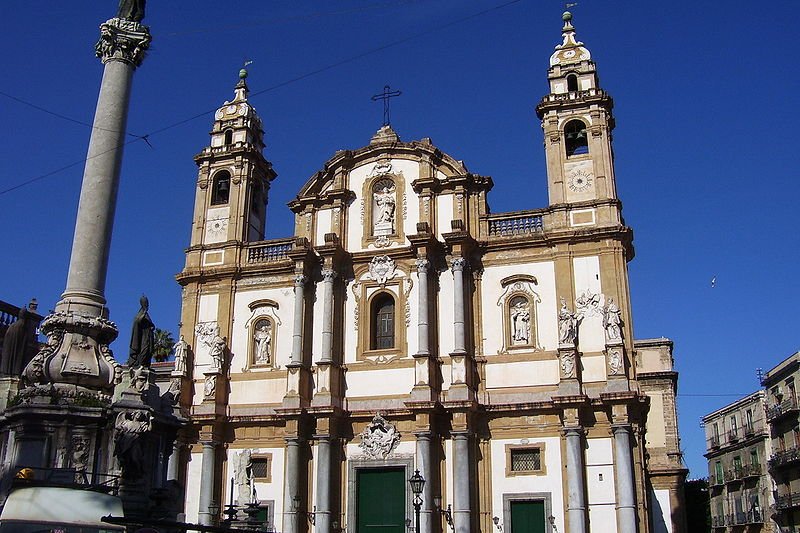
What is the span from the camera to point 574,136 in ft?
86.5

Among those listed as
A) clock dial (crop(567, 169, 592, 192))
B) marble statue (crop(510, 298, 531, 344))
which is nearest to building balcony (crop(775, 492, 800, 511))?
marble statue (crop(510, 298, 531, 344))

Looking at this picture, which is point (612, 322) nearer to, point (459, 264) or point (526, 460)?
point (526, 460)

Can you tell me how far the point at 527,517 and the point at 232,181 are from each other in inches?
593

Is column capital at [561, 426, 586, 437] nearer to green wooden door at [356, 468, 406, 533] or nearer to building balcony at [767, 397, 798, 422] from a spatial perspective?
green wooden door at [356, 468, 406, 533]

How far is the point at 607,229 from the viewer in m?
24.0

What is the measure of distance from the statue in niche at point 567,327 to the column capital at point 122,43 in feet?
44.6

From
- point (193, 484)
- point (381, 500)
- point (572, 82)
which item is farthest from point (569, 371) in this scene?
point (193, 484)

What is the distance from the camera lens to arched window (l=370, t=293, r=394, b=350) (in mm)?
25578

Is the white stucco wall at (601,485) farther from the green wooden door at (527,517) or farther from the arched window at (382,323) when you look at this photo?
the arched window at (382,323)

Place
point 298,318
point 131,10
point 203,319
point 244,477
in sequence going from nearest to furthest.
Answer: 1. point 131,10
2. point 244,477
3. point 298,318
4. point 203,319

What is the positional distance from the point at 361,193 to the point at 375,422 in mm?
7708

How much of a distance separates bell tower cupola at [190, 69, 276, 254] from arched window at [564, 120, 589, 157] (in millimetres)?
11074

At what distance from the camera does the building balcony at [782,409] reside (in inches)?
1660

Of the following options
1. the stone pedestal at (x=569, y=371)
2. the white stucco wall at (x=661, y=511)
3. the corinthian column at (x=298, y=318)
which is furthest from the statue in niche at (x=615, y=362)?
the white stucco wall at (x=661, y=511)
